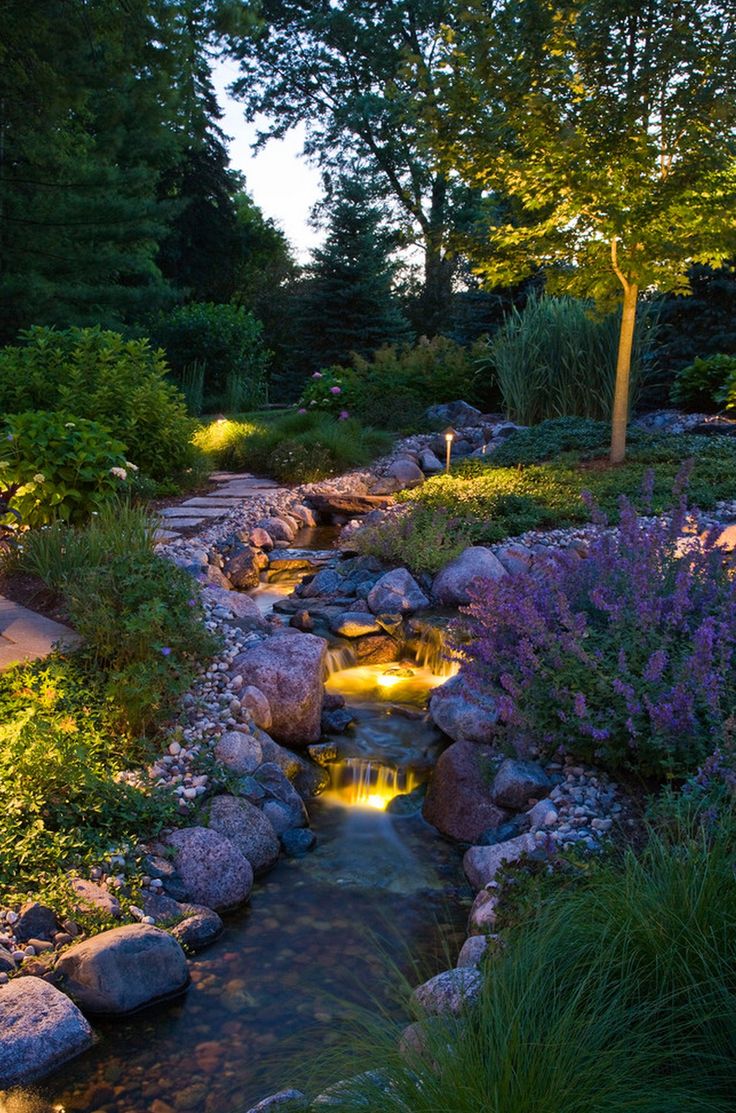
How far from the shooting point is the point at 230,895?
3355 millimetres

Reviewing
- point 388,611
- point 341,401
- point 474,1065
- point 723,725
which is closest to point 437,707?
point 388,611

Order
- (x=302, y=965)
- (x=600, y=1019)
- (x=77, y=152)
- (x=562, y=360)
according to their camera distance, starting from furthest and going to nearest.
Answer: (x=77, y=152) < (x=562, y=360) < (x=302, y=965) < (x=600, y=1019)

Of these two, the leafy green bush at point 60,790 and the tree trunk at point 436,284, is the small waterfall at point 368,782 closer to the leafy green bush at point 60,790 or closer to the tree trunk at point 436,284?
the leafy green bush at point 60,790

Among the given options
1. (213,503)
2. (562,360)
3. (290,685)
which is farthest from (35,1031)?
(562,360)

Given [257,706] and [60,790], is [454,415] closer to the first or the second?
[257,706]

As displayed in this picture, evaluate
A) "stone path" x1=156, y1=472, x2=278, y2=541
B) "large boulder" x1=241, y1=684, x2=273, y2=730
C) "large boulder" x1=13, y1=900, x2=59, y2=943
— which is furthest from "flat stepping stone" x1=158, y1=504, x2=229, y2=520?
"large boulder" x1=13, y1=900, x2=59, y2=943

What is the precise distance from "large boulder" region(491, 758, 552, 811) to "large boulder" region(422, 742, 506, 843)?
65 mm

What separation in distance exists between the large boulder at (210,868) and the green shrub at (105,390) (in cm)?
502

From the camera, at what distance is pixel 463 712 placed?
4.50 meters

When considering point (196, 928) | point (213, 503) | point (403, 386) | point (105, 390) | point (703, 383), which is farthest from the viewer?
point (403, 386)

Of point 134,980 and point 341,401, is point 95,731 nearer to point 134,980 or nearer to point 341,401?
point 134,980

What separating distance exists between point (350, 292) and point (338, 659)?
49.3 ft

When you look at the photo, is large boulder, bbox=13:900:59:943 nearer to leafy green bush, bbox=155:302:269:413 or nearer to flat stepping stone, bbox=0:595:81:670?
flat stepping stone, bbox=0:595:81:670

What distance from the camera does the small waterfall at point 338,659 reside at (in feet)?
18.6
